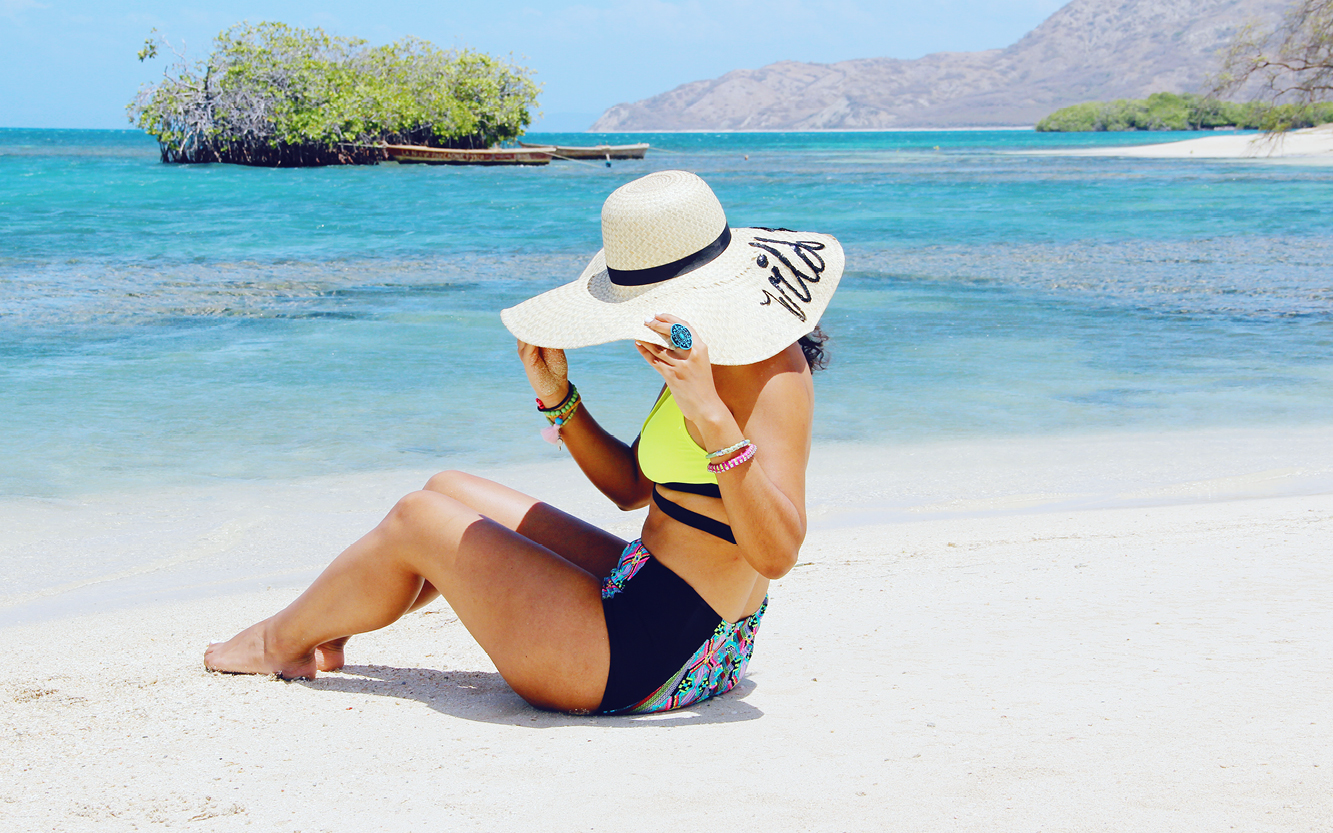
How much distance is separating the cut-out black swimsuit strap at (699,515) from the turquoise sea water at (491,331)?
3956 mm

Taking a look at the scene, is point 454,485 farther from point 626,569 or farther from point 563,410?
point 626,569

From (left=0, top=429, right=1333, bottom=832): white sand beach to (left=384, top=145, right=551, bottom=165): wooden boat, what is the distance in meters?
46.2

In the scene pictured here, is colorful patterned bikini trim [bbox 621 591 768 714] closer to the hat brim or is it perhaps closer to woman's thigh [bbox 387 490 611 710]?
woman's thigh [bbox 387 490 611 710]

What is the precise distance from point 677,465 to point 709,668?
545mm

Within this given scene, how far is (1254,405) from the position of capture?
277 inches

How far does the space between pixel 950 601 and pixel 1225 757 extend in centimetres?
136

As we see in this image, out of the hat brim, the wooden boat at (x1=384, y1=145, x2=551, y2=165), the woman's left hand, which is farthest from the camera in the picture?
the wooden boat at (x1=384, y1=145, x2=551, y2=165)

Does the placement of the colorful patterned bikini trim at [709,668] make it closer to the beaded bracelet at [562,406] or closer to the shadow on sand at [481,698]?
the shadow on sand at [481,698]

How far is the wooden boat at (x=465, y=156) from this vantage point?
4862cm

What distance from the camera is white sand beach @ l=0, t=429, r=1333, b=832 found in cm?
199

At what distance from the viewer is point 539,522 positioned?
8.79 ft

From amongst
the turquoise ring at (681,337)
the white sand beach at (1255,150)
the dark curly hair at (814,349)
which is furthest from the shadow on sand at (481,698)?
the white sand beach at (1255,150)

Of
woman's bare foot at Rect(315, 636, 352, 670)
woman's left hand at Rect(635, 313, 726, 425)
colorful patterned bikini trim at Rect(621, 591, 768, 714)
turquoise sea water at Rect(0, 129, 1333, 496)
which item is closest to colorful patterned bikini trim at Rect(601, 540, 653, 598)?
colorful patterned bikini trim at Rect(621, 591, 768, 714)

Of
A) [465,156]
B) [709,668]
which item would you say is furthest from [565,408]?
[465,156]
